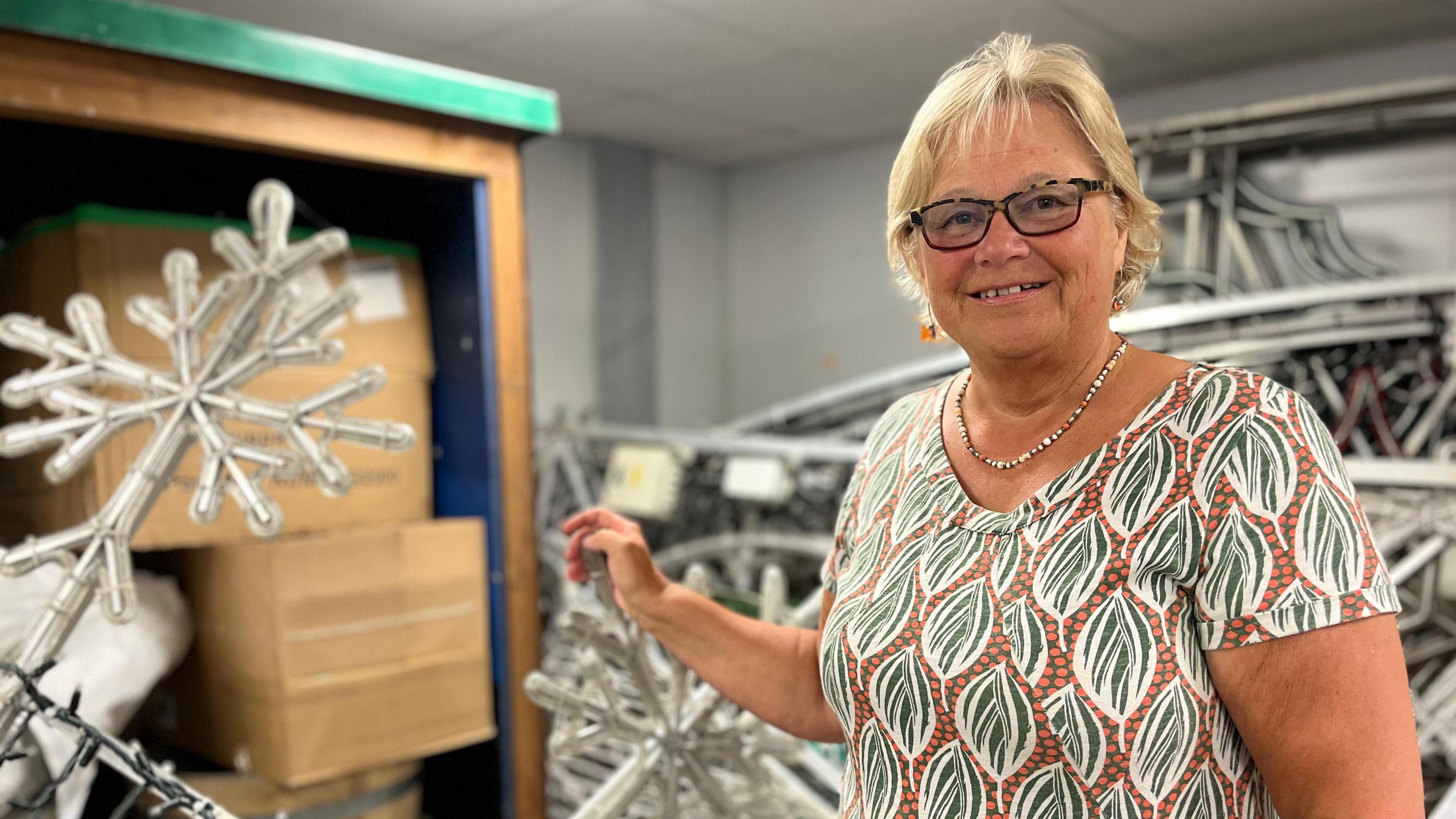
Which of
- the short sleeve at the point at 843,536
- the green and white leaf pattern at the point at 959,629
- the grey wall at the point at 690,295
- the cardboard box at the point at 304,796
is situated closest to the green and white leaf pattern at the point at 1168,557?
the green and white leaf pattern at the point at 959,629

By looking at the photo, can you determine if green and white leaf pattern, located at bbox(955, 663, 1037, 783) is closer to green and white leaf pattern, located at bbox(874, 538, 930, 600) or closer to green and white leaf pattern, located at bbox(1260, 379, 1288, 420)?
green and white leaf pattern, located at bbox(874, 538, 930, 600)

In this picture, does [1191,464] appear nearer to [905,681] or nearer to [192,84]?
[905,681]

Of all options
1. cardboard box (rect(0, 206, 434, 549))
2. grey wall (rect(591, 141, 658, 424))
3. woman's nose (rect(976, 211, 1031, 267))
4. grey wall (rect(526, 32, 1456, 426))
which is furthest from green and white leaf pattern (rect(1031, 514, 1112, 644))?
grey wall (rect(591, 141, 658, 424))

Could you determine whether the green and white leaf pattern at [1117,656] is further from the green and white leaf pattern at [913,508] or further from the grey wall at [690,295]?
the grey wall at [690,295]

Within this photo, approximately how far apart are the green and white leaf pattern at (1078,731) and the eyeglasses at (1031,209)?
14.2 inches

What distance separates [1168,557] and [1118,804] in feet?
0.62

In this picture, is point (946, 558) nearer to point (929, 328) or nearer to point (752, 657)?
point (929, 328)

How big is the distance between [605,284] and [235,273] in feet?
12.8

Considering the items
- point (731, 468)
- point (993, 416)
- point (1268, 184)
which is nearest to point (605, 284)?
point (731, 468)

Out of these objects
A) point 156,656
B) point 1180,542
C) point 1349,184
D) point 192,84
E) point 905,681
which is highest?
point 1349,184

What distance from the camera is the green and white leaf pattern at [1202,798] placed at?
0.70m

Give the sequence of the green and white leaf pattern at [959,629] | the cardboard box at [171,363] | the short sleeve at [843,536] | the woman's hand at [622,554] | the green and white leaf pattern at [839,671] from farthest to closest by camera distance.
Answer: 1. the cardboard box at [171,363]
2. the woman's hand at [622,554]
3. the short sleeve at [843,536]
4. the green and white leaf pattern at [839,671]
5. the green and white leaf pattern at [959,629]

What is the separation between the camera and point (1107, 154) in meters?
0.77

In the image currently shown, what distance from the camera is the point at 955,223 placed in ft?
2.63
